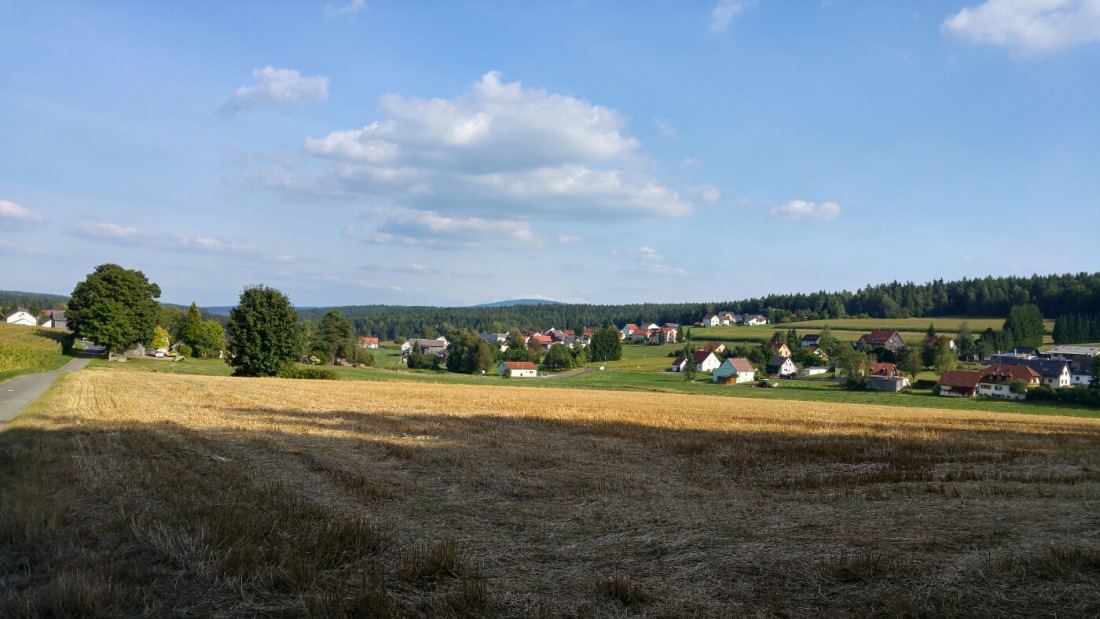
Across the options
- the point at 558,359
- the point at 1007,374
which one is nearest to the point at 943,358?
the point at 1007,374

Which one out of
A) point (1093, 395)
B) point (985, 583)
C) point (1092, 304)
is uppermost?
point (1092, 304)

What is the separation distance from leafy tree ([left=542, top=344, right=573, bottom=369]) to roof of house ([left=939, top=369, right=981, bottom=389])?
6530cm

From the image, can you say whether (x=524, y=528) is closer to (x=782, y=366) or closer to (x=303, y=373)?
(x=303, y=373)

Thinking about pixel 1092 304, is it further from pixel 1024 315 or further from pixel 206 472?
pixel 206 472

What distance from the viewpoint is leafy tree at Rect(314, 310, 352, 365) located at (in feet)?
320

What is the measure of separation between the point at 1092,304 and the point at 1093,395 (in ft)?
269

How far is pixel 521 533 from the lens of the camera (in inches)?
316

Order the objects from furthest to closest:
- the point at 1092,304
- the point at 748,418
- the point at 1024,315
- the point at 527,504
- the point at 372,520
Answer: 1. the point at 1092,304
2. the point at 1024,315
3. the point at 748,418
4. the point at 527,504
5. the point at 372,520

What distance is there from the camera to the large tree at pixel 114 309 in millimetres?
67688

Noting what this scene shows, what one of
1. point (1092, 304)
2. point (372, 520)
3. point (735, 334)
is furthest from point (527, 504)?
point (1092, 304)

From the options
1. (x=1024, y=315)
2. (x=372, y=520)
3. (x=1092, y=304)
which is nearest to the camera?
(x=372, y=520)

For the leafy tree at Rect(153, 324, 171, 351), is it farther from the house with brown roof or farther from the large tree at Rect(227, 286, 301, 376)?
the house with brown roof

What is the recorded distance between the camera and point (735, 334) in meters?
152

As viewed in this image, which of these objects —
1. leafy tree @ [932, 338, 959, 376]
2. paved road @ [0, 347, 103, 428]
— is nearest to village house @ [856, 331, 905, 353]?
leafy tree @ [932, 338, 959, 376]
